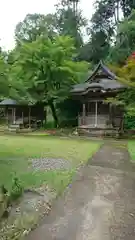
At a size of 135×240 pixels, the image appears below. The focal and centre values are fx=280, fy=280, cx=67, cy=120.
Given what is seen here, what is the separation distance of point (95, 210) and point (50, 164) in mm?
4726

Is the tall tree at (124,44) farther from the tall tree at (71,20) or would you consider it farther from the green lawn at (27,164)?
the green lawn at (27,164)

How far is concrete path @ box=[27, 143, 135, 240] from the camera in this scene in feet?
15.3

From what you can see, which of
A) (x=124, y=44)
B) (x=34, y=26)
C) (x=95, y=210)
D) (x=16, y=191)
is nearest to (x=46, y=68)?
(x=124, y=44)

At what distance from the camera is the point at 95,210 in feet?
18.8

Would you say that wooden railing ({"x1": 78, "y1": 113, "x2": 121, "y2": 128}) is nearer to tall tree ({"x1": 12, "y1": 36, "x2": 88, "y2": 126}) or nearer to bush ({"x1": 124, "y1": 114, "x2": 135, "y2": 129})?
bush ({"x1": 124, "y1": 114, "x2": 135, "y2": 129})

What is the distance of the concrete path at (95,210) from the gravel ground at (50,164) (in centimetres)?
93

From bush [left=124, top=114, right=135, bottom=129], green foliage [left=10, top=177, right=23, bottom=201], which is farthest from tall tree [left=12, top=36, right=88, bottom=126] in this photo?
green foliage [left=10, top=177, right=23, bottom=201]

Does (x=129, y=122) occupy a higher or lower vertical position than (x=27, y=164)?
higher

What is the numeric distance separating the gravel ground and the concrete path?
36.6 inches

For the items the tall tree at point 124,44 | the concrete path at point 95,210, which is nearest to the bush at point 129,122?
the tall tree at point 124,44

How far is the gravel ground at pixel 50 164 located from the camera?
9781mm

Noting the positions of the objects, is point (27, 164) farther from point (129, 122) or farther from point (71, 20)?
point (71, 20)

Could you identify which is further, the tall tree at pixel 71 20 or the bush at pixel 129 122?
the tall tree at pixel 71 20

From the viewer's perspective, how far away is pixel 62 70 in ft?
72.8
